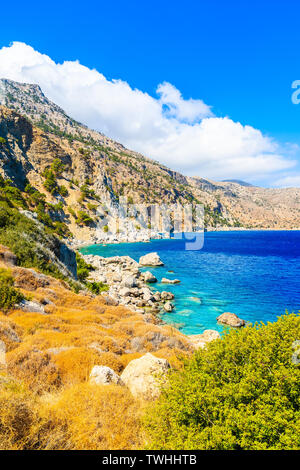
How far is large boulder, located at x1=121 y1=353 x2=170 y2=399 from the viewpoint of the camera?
6.11 meters

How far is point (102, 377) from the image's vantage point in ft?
19.9

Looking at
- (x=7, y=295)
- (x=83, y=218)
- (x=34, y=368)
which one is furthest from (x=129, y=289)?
(x=83, y=218)

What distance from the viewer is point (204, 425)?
175 inches

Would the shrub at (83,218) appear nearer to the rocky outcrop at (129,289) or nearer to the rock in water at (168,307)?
the rocky outcrop at (129,289)

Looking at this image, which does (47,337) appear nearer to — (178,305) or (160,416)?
(160,416)

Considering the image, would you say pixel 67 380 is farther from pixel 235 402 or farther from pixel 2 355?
pixel 235 402

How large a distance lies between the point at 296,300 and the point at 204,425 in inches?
1285

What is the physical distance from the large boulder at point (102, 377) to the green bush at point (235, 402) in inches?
63.8

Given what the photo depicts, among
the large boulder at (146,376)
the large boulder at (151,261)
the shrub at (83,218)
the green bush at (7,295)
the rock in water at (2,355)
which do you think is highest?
the shrub at (83,218)

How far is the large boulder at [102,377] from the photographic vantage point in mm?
5965

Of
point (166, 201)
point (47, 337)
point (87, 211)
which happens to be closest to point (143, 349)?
point (47, 337)

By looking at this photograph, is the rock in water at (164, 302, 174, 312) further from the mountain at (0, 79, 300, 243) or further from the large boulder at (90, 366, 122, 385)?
the mountain at (0, 79, 300, 243)

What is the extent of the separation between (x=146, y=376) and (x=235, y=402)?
2.86m

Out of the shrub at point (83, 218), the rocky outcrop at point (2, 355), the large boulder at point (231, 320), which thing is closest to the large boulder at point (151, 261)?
the large boulder at point (231, 320)
